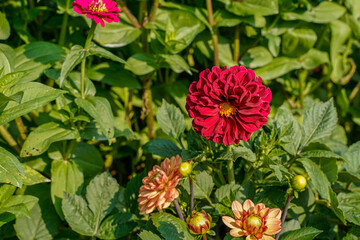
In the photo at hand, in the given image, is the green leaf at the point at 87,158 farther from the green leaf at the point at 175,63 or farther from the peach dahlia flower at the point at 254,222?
the peach dahlia flower at the point at 254,222

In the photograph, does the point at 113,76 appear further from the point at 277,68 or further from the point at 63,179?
the point at 277,68

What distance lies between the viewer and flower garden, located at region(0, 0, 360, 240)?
863 millimetres

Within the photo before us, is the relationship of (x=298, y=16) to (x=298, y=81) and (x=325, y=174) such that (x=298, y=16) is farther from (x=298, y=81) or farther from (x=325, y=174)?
(x=325, y=174)

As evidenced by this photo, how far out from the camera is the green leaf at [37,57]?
4.17 ft

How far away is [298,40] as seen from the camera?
1705mm

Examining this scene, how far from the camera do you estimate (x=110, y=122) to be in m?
1.15

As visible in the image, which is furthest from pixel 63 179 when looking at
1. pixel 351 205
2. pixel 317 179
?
pixel 351 205

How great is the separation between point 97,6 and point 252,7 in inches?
28.4

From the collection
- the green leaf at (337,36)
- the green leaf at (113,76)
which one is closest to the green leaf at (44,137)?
the green leaf at (113,76)

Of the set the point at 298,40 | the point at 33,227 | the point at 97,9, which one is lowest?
the point at 33,227

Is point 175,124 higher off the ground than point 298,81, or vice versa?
point 175,124

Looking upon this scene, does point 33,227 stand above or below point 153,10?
below

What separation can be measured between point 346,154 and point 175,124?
0.56 m

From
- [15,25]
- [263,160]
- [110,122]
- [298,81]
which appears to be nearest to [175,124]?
[110,122]
